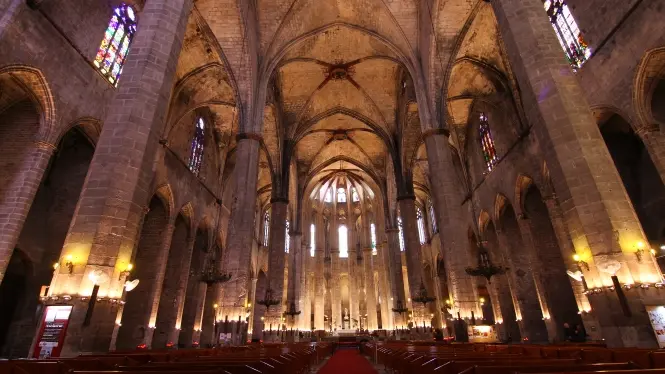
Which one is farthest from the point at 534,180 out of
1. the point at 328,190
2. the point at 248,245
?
the point at 328,190

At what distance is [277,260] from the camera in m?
23.7

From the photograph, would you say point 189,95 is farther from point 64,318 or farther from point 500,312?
point 500,312

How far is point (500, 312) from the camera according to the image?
20.3 m

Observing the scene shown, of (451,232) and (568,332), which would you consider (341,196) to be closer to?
(451,232)

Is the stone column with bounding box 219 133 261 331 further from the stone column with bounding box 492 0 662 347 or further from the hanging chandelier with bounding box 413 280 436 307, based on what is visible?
the stone column with bounding box 492 0 662 347

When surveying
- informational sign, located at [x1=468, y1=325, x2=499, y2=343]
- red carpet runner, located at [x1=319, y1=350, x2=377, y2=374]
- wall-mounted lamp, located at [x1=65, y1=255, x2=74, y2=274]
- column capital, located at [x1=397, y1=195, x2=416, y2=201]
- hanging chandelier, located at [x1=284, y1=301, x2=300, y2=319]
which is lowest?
red carpet runner, located at [x1=319, y1=350, x2=377, y2=374]

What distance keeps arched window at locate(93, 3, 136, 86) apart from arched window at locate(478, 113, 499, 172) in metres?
19.6

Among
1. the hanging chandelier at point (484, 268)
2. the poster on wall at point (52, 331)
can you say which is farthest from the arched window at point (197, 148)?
the hanging chandelier at point (484, 268)

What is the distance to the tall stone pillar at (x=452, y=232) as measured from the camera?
45.0 ft

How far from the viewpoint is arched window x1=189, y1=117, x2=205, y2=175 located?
20.8 meters

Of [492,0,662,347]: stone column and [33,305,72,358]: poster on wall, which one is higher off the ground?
[492,0,662,347]: stone column

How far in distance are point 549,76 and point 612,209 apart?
3370mm

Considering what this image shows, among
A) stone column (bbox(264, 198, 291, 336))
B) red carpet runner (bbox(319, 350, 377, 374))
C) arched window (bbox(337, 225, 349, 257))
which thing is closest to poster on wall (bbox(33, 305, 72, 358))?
red carpet runner (bbox(319, 350, 377, 374))

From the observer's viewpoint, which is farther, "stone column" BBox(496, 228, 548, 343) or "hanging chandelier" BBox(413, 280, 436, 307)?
"hanging chandelier" BBox(413, 280, 436, 307)
